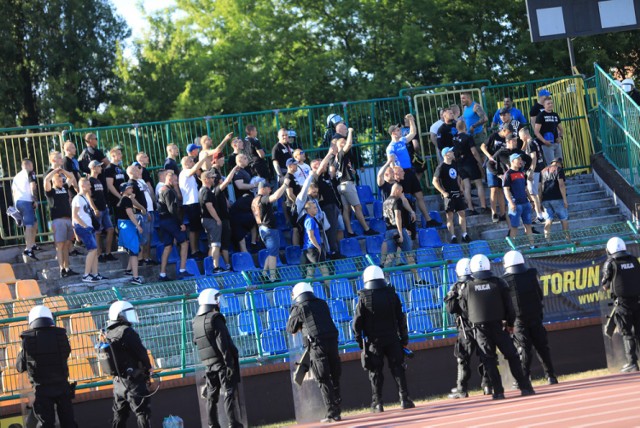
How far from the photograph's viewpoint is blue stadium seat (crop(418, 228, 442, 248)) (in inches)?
903

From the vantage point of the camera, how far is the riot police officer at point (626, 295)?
58.7 feet

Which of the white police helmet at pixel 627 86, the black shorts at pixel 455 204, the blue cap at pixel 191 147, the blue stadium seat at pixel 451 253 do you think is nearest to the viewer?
the blue stadium seat at pixel 451 253

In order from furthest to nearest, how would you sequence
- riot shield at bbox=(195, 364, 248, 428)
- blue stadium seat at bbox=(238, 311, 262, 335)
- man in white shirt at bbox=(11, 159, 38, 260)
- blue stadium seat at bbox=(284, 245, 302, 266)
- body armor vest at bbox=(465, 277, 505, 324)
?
blue stadium seat at bbox=(284, 245, 302, 266) < man in white shirt at bbox=(11, 159, 38, 260) < blue stadium seat at bbox=(238, 311, 262, 335) < body armor vest at bbox=(465, 277, 505, 324) < riot shield at bbox=(195, 364, 248, 428)

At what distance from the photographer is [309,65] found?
40.7m

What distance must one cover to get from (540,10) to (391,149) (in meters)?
5.39

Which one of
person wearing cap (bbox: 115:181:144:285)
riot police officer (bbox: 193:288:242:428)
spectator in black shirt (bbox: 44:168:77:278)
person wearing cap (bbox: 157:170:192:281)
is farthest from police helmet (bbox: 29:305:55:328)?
person wearing cap (bbox: 157:170:192:281)

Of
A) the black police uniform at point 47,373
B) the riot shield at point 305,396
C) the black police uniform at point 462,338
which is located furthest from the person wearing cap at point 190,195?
the black police uniform at point 47,373

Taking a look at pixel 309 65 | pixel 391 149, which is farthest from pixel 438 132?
pixel 309 65

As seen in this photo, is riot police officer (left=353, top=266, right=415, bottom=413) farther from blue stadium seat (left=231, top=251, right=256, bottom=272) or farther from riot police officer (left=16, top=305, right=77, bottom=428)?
blue stadium seat (left=231, top=251, right=256, bottom=272)

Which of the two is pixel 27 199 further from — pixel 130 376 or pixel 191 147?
pixel 130 376

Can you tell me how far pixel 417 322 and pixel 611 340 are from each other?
298 cm

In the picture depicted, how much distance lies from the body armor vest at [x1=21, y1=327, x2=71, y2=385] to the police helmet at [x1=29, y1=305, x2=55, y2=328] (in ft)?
0.31

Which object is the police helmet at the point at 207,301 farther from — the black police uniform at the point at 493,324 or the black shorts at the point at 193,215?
the black shorts at the point at 193,215

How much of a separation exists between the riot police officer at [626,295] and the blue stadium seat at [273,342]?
4.97 meters
